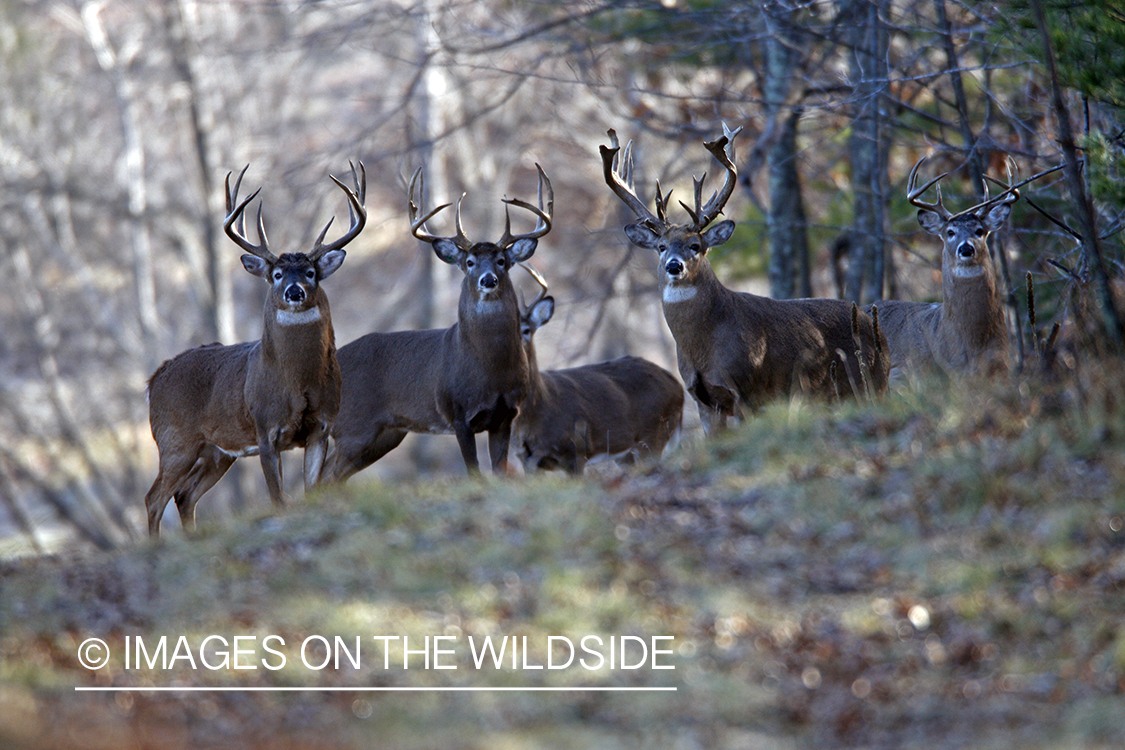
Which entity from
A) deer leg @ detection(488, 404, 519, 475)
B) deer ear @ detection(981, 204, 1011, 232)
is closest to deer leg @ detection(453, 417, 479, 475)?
deer leg @ detection(488, 404, 519, 475)

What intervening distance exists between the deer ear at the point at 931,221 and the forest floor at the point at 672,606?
14.0ft

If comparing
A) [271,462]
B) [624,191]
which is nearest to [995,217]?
[624,191]

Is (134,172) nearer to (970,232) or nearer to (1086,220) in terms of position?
(970,232)

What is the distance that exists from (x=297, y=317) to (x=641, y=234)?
282cm

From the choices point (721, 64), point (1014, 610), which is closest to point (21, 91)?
point (721, 64)

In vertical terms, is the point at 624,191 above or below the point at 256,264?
above

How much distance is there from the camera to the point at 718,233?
10.5 metres

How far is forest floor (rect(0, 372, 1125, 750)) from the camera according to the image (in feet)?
16.0

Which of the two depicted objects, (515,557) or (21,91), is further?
(21,91)

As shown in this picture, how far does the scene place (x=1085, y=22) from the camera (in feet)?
27.6

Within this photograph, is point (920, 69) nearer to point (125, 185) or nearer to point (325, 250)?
point (325, 250)

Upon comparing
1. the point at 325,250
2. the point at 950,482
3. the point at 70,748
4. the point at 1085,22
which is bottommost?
the point at 70,748

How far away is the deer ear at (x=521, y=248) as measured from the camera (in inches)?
422

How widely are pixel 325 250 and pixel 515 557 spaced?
4.53 m
